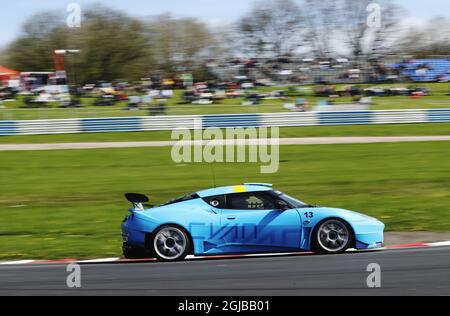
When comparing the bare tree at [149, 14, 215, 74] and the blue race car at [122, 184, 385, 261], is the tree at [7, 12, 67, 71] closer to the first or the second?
the bare tree at [149, 14, 215, 74]

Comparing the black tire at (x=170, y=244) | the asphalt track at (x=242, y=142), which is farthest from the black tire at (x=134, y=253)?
the asphalt track at (x=242, y=142)

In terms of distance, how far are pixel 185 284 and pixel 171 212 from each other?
5.84ft

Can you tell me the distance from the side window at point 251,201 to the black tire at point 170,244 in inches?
29.7

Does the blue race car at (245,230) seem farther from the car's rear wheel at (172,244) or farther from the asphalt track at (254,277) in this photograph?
the asphalt track at (254,277)

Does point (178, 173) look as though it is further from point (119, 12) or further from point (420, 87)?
point (119, 12)


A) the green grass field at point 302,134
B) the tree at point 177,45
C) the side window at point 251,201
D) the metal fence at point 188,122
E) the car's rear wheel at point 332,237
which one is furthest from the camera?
the tree at point 177,45

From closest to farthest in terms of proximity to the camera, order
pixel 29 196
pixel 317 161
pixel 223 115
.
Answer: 1. pixel 29 196
2. pixel 317 161
3. pixel 223 115

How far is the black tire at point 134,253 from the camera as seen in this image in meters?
8.76

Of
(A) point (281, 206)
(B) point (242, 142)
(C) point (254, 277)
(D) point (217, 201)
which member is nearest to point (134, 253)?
(D) point (217, 201)

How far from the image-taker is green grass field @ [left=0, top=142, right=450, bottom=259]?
11.5 metres

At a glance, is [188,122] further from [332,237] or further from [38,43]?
[38,43]

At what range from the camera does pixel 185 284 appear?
7.12 metres
